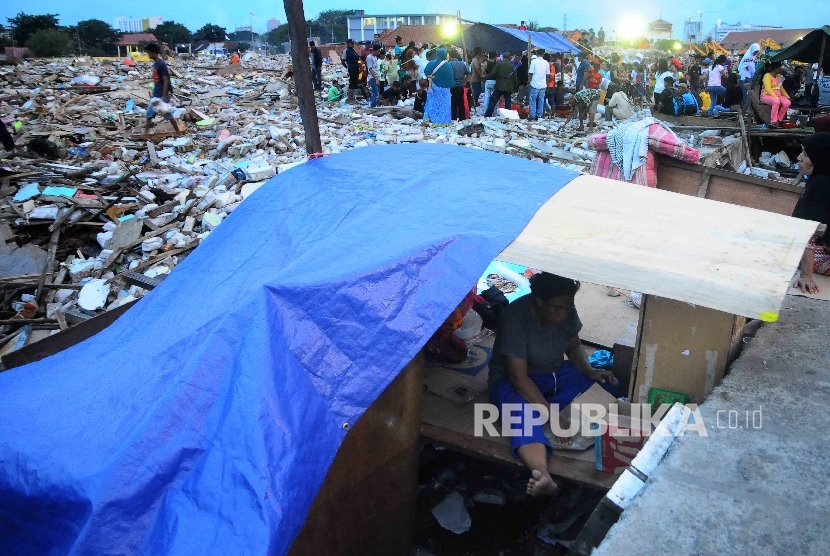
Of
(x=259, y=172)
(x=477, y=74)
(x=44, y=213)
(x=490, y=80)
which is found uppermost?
(x=477, y=74)

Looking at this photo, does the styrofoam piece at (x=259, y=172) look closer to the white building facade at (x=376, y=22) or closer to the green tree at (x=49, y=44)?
the green tree at (x=49, y=44)

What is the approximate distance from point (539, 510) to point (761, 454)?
67.4 inches

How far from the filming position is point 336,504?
108 inches

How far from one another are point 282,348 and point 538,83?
14231mm

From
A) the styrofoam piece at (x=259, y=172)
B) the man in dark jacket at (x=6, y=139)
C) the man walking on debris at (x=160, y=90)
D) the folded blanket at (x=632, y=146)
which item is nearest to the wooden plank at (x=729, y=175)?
the folded blanket at (x=632, y=146)

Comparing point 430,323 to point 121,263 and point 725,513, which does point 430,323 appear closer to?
point 725,513

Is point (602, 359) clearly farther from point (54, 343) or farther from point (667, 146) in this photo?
point (54, 343)

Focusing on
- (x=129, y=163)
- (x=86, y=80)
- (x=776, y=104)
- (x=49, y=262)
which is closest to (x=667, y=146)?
(x=49, y=262)

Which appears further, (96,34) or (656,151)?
(96,34)

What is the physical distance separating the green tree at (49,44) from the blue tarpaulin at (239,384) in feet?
119

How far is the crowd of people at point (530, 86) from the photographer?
1385 cm

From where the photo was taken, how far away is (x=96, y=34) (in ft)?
150

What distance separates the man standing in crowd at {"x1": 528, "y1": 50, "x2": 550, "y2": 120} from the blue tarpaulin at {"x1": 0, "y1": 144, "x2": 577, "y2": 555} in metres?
12.8

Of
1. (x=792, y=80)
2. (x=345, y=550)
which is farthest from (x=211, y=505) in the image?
(x=792, y=80)
